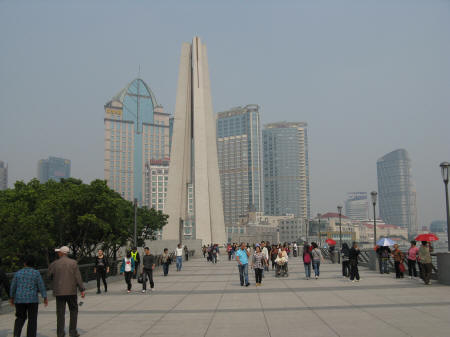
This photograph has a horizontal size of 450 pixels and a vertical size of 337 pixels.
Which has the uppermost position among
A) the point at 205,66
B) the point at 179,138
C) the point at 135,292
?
the point at 205,66

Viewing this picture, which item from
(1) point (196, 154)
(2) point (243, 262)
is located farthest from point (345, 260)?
(1) point (196, 154)

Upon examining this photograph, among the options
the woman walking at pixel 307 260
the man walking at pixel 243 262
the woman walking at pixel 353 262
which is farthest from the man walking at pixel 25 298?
the woman walking at pixel 307 260

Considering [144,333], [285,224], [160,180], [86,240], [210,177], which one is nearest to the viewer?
[144,333]

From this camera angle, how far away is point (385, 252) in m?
20.9

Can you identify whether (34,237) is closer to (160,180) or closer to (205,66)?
(205,66)

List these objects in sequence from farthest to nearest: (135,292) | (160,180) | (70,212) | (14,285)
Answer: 1. (160,180)
2. (70,212)
3. (135,292)
4. (14,285)

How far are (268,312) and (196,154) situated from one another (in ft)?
172

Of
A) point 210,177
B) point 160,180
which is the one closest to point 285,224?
point 160,180

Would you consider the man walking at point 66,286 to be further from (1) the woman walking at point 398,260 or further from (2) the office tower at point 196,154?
(2) the office tower at point 196,154

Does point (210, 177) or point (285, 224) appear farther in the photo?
point (285, 224)

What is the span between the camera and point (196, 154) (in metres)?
62.6

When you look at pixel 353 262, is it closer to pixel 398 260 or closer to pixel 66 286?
pixel 398 260

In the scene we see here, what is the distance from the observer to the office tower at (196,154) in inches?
2451

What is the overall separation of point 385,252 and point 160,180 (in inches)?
6842
